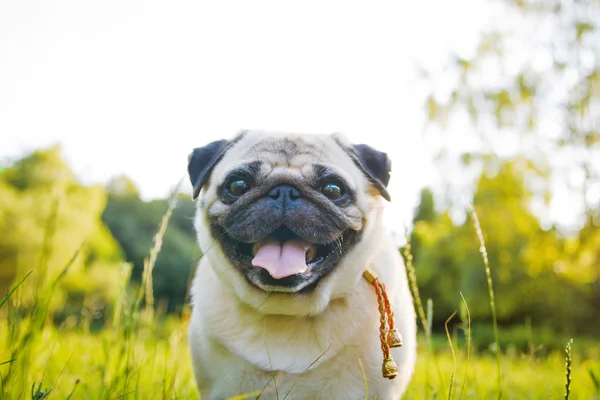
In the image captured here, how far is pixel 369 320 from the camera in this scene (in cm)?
242

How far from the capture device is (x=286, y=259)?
93.8 inches

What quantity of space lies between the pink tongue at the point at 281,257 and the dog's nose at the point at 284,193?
23cm

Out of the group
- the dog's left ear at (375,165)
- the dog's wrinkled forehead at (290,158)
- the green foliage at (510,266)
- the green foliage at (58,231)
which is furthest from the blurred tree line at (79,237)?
the green foliage at (510,266)

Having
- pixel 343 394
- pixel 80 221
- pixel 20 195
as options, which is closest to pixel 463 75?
pixel 80 221

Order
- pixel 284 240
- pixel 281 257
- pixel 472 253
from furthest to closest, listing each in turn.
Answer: pixel 472 253, pixel 284 240, pixel 281 257

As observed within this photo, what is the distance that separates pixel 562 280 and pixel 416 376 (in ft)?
44.0

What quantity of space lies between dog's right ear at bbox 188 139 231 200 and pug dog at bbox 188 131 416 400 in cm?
6

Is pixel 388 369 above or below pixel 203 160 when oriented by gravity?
below

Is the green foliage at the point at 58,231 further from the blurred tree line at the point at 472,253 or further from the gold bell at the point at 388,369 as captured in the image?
the gold bell at the point at 388,369

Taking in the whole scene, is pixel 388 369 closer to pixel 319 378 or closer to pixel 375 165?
pixel 319 378

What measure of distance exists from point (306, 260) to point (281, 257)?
15cm

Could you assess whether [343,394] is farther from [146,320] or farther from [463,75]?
[463,75]

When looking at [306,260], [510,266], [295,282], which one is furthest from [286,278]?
[510,266]

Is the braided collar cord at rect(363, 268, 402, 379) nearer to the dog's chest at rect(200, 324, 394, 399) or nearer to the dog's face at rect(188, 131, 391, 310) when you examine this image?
the dog's chest at rect(200, 324, 394, 399)
